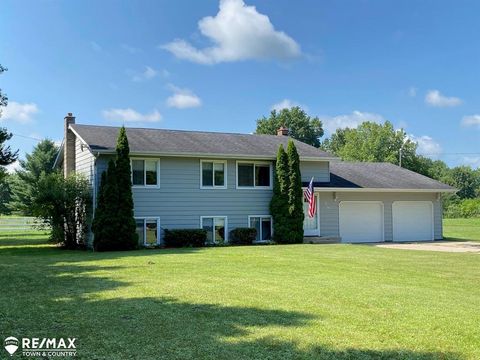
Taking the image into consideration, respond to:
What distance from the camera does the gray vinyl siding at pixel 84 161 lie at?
2128cm

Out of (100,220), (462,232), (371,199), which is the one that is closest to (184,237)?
(100,220)

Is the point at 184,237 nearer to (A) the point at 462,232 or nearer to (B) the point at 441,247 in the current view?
(B) the point at 441,247

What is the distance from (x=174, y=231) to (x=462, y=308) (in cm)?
1481

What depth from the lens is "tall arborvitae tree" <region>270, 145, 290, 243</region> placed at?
22.7 metres

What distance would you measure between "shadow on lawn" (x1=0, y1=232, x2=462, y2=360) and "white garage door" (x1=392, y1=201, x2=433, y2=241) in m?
19.2

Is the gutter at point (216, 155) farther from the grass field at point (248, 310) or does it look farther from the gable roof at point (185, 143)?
the grass field at point (248, 310)

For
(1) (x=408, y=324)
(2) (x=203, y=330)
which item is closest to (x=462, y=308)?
(1) (x=408, y=324)

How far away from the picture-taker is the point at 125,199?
1962 centimetres

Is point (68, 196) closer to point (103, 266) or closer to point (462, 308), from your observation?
point (103, 266)

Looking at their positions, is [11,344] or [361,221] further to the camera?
[361,221]

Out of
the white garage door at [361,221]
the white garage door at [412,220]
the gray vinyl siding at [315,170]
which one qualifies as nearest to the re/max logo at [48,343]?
the gray vinyl siding at [315,170]

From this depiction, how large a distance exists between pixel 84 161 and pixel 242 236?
7.85 metres

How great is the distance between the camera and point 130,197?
19.8 meters

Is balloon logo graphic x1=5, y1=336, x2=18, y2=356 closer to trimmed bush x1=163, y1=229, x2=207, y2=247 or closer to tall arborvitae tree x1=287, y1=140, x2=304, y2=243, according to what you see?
trimmed bush x1=163, y1=229, x2=207, y2=247
